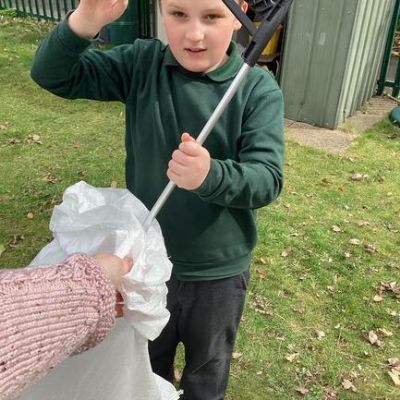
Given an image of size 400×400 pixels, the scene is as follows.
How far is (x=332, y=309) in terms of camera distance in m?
3.16

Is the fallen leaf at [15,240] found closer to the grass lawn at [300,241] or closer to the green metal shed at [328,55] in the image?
the grass lawn at [300,241]

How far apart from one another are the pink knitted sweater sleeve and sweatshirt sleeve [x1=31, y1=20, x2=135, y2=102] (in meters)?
0.67

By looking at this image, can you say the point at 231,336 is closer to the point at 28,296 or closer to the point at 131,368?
the point at 131,368

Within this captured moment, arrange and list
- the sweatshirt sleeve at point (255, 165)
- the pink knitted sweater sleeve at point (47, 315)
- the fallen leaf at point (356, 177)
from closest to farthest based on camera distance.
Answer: the pink knitted sweater sleeve at point (47, 315), the sweatshirt sleeve at point (255, 165), the fallen leaf at point (356, 177)

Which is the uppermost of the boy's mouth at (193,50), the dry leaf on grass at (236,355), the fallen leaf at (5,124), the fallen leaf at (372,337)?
the boy's mouth at (193,50)

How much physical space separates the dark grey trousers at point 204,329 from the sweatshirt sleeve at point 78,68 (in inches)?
27.1

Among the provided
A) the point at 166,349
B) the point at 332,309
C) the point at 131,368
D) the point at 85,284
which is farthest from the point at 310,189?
the point at 85,284

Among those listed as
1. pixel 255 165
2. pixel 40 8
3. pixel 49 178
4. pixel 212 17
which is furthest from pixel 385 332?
pixel 40 8

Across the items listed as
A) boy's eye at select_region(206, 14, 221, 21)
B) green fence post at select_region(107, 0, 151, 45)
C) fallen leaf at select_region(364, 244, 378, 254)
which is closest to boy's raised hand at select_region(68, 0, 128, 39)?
boy's eye at select_region(206, 14, 221, 21)

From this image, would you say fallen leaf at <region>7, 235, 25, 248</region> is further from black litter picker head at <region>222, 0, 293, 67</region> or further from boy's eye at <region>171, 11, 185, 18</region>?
black litter picker head at <region>222, 0, 293, 67</region>

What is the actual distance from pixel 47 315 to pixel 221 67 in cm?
97

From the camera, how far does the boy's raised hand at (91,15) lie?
153 cm

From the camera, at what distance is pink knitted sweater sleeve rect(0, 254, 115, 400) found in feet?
3.32

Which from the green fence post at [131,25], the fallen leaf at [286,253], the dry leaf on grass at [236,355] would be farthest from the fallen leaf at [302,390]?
the green fence post at [131,25]
